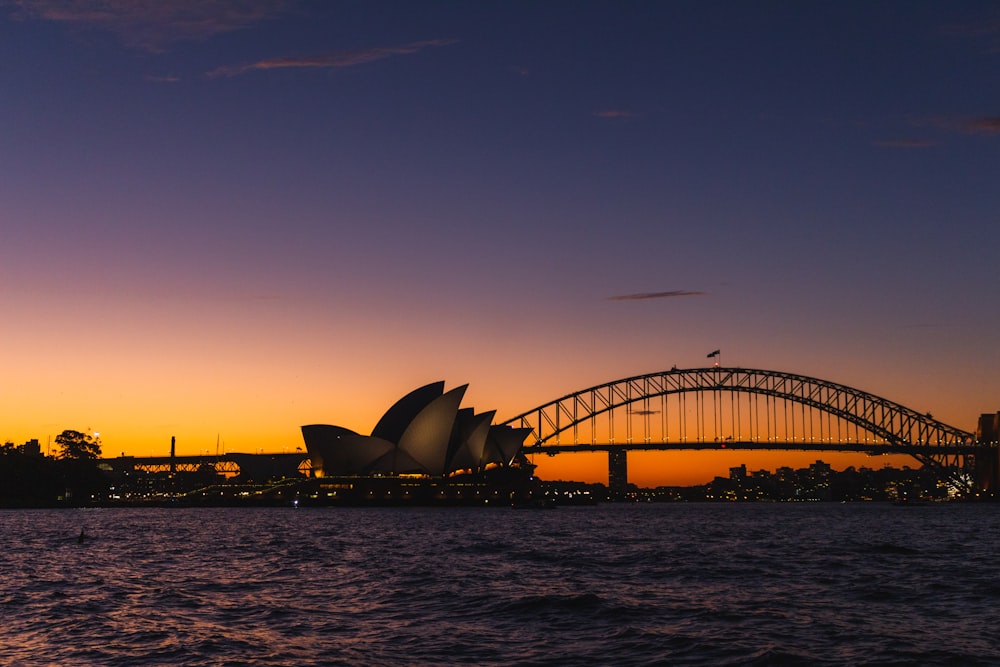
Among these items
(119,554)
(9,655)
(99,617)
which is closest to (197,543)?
(119,554)

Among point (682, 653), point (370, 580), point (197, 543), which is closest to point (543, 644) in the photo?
point (682, 653)

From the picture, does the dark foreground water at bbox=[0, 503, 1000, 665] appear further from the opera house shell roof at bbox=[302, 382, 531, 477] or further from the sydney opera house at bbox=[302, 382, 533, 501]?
the sydney opera house at bbox=[302, 382, 533, 501]

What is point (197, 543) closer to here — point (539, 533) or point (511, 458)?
point (539, 533)

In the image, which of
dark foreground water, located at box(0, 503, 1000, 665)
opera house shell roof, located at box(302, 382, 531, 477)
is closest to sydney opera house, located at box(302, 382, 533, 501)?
opera house shell roof, located at box(302, 382, 531, 477)

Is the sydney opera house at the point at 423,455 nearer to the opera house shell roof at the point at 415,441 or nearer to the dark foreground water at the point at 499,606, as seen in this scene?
the opera house shell roof at the point at 415,441

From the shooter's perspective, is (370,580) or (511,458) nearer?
(370,580)

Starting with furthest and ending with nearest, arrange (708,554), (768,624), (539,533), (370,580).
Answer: (539,533) → (708,554) → (370,580) → (768,624)

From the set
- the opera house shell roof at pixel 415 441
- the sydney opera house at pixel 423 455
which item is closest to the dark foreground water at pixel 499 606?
the opera house shell roof at pixel 415 441

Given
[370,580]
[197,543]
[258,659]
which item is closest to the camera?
[258,659]
